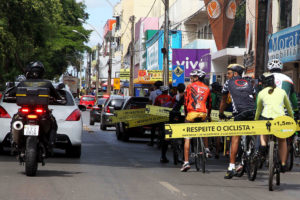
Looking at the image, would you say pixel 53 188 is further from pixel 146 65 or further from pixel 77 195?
pixel 146 65

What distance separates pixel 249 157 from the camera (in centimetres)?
1097

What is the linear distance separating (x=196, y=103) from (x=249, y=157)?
1905 millimetres

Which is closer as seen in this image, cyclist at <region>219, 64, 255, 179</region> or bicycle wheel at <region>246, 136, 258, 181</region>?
bicycle wheel at <region>246, 136, 258, 181</region>

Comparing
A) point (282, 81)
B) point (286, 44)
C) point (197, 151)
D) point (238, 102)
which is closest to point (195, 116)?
point (197, 151)

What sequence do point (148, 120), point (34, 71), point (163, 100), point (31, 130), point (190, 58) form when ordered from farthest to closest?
point (190, 58)
point (148, 120)
point (163, 100)
point (34, 71)
point (31, 130)

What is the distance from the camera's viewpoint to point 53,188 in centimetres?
935

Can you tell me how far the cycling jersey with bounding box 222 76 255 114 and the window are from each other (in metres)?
16.2

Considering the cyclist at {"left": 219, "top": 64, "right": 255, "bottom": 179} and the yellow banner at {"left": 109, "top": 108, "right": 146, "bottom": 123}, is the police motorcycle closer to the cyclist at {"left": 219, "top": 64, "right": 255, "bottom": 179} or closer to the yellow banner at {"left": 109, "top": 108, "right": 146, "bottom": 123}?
the cyclist at {"left": 219, "top": 64, "right": 255, "bottom": 179}

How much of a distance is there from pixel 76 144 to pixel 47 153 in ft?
10.4

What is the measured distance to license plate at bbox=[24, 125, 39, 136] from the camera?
10.3m

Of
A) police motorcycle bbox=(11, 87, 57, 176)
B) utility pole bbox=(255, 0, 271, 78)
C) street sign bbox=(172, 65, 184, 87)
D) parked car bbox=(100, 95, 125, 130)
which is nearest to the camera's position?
police motorcycle bbox=(11, 87, 57, 176)

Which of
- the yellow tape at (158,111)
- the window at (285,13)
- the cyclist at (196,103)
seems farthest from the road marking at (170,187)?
the window at (285,13)

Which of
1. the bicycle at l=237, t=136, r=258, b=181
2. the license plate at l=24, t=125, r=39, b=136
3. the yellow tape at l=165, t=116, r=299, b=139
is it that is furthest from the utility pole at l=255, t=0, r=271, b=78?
the license plate at l=24, t=125, r=39, b=136

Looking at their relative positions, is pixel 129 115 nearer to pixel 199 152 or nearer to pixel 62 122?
pixel 62 122
